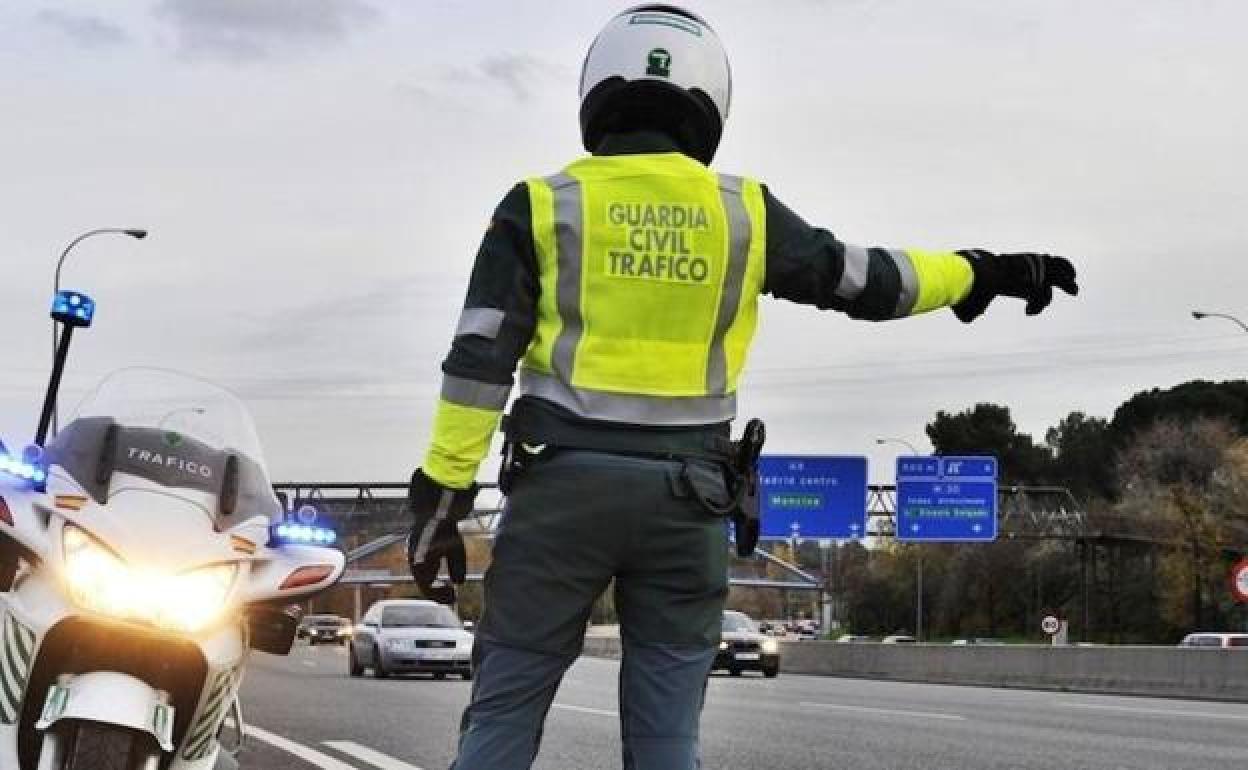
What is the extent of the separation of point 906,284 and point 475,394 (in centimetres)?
107

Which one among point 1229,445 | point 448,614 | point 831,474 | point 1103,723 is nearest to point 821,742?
point 1103,723

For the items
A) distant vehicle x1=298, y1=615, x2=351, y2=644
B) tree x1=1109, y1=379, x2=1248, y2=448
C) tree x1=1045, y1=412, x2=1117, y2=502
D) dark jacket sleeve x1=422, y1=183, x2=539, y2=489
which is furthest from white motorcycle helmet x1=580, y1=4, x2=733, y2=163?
tree x1=1045, y1=412, x2=1117, y2=502

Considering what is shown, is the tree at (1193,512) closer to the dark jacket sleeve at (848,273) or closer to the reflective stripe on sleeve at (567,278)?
the dark jacket sleeve at (848,273)

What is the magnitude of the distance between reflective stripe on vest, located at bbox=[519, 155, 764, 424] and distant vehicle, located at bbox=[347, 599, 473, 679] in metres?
20.2

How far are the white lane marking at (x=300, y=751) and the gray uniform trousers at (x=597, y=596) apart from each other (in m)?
5.79

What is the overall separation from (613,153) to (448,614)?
22527 mm

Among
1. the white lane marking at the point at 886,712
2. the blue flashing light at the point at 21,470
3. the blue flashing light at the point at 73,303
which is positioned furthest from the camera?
the white lane marking at the point at 886,712

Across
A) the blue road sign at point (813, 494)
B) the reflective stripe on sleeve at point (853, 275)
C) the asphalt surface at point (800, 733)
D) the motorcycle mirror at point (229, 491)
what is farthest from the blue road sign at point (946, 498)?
the reflective stripe on sleeve at point (853, 275)

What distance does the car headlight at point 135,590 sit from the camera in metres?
4.64

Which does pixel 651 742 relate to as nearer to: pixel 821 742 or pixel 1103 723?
pixel 821 742

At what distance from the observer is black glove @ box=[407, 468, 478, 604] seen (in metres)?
3.80

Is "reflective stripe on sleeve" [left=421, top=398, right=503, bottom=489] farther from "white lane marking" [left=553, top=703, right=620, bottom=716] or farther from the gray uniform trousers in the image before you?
"white lane marking" [left=553, top=703, right=620, bottom=716]

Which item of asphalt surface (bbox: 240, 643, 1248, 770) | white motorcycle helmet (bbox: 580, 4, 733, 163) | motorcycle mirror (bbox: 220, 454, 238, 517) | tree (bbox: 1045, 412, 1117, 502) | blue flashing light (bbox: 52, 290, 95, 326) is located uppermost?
tree (bbox: 1045, 412, 1117, 502)

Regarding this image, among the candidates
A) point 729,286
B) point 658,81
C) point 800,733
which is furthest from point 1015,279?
point 800,733
